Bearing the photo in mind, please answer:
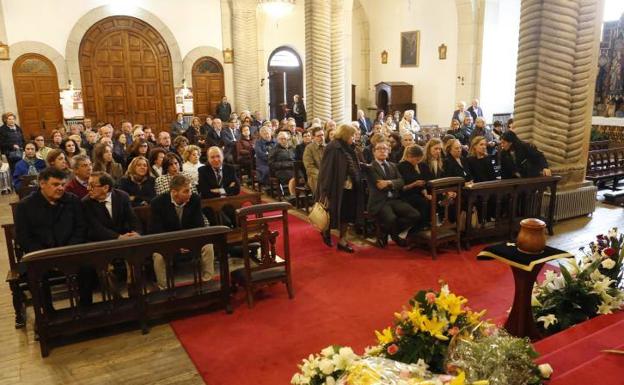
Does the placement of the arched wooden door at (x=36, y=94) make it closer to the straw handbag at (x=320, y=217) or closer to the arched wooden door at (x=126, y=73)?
the arched wooden door at (x=126, y=73)

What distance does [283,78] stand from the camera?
16984 mm

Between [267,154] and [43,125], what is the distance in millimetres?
7648

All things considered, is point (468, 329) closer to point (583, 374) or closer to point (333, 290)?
point (583, 374)

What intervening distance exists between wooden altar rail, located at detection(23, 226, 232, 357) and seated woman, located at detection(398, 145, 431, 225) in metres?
2.59

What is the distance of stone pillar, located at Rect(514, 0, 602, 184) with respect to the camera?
6.46 meters

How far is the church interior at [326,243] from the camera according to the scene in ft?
8.48

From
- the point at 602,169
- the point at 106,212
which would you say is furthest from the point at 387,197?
the point at 602,169

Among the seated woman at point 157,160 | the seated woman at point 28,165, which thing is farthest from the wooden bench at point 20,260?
the seated woman at point 28,165

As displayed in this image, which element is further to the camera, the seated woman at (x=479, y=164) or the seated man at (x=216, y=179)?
the seated woman at (x=479, y=164)

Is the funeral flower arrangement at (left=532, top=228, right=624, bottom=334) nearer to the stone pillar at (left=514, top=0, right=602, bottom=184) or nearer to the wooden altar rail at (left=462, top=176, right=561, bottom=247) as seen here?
the wooden altar rail at (left=462, top=176, right=561, bottom=247)

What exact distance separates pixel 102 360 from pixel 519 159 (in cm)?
541

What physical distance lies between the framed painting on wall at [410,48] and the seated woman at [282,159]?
9.56 meters

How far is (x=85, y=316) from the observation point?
3926 millimetres

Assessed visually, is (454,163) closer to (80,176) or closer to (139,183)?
(139,183)
